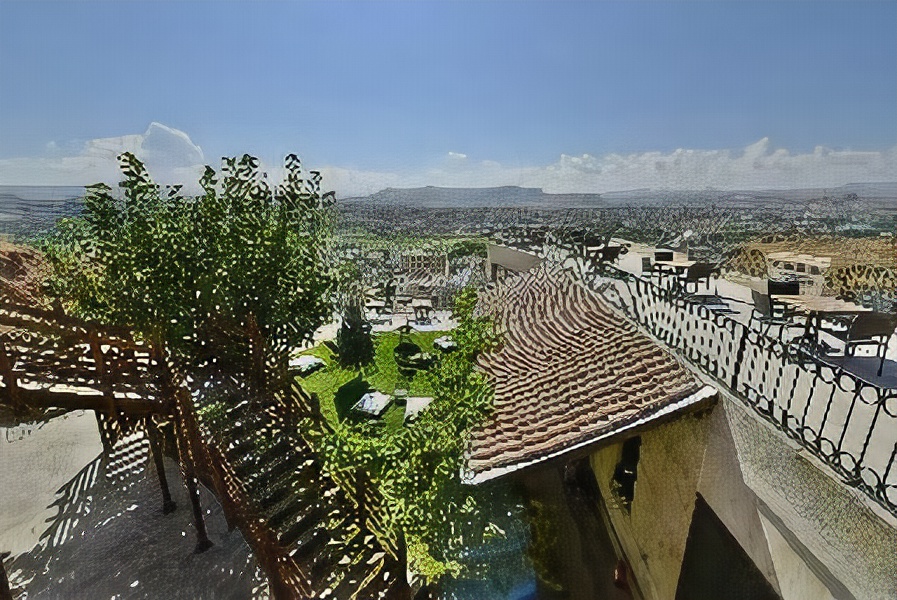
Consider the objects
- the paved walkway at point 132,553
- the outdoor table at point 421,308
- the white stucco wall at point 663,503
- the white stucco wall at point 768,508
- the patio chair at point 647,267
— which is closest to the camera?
the white stucco wall at point 768,508

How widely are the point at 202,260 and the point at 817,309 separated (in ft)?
10.6

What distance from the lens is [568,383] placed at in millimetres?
1814

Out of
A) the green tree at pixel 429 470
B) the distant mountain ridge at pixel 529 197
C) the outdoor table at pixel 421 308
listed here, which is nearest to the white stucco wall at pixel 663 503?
the green tree at pixel 429 470

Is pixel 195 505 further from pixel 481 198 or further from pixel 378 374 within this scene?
pixel 481 198

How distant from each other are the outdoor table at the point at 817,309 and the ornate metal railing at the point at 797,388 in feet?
0.89

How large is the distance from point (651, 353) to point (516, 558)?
4.65ft

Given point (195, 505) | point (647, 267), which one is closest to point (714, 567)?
point (647, 267)

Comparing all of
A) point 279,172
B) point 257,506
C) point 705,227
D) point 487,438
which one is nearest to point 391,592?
point 257,506

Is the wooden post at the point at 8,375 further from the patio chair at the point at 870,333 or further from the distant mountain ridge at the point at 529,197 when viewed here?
the patio chair at the point at 870,333

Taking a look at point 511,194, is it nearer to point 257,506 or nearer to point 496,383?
point 496,383

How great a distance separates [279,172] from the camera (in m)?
2.87

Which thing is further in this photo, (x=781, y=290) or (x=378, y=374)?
(x=378, y=374)

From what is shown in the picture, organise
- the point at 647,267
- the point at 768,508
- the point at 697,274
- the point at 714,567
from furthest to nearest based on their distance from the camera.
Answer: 1. the point at 647,267
2. the point at 697,274
3. the point at 714,567
4. the point at 768,508

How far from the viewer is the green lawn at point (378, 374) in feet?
12.6
